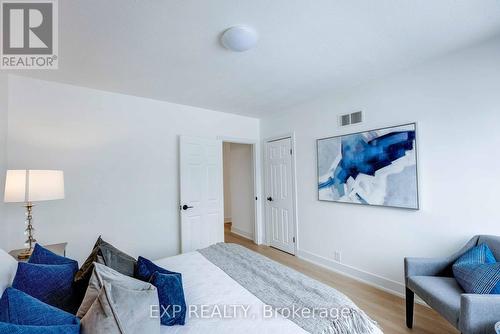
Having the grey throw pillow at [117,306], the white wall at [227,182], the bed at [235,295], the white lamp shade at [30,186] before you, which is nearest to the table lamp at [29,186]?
the white lamp shade at [30,186]

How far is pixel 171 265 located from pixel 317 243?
2215 millimetres

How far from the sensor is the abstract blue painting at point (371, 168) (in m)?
2.34

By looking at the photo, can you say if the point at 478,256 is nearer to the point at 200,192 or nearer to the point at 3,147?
the point at 200,192

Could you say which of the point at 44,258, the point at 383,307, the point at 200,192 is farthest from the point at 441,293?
the point at 200,192

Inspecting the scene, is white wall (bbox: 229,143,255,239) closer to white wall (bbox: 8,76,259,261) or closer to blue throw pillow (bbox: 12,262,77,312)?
white wall (bbox: 8,76,259,261)

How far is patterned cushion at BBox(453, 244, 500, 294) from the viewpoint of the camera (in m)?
1.47

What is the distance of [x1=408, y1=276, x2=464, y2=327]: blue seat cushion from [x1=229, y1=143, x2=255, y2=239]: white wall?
9.75ft

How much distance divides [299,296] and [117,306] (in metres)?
1.00

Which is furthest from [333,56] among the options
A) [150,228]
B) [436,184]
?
[150,228]

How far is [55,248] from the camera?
2.08 meters

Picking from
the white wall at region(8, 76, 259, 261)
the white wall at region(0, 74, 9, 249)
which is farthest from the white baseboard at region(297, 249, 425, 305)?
the white wall at region(0, 74, 9, 249)

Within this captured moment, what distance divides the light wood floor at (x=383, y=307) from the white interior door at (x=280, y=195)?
2.02 feet

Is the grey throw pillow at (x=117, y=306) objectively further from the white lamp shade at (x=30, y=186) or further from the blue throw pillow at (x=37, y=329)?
the white lamp shade at (x=30, y=186)

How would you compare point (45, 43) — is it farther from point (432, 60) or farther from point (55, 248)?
point (432, 60)
